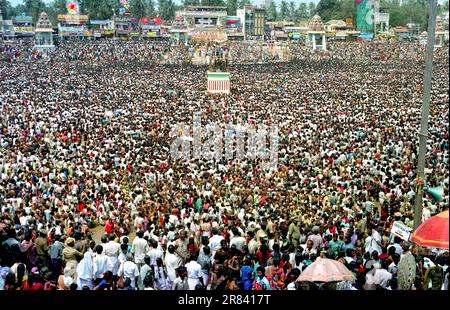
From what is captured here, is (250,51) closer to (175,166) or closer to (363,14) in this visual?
(363,14)

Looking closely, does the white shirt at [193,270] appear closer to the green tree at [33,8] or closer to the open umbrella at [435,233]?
the open umbrella at [435,233]

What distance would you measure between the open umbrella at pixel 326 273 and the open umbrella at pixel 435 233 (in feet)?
2.35

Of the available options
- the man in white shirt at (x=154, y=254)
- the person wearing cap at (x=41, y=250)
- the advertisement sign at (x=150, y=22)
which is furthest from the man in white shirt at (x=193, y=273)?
the advertisement sign at (x=150, y=22)

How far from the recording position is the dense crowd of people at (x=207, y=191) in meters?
5.88

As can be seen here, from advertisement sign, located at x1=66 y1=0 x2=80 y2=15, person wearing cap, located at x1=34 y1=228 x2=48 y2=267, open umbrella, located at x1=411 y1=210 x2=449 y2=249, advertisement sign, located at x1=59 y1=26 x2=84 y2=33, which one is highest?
advertisement sign, located at x1=66 y1=0 x2=80 y2=15

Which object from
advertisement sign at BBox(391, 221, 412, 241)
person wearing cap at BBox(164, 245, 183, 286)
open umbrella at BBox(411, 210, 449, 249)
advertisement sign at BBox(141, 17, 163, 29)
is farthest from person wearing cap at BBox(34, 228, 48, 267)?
advertisement sign at BBox(141, 17, 163, 29)

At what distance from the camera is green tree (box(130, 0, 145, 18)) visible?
72412 millimetres

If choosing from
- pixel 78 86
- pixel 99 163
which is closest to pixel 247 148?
pixel 99 163

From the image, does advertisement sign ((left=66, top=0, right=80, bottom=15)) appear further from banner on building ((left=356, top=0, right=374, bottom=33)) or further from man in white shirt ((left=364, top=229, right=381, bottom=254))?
man in white shirt ((left=364, top=229, right=381, bottom=254))

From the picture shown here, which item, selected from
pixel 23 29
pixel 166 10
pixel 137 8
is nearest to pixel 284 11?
pixel 166 10

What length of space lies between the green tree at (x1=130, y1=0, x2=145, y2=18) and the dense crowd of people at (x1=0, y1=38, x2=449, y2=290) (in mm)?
45998

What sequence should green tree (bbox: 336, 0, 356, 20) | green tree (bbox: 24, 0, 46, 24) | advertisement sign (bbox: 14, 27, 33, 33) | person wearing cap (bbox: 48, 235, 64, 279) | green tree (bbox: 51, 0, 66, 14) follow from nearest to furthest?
person wearing cap (bbox: 48, 235, 64, 279)
advertisement sign (bbox: 14, 27, 33, 33)
green tree (bbox: 336, 0, 356, 20)
green tree (bbox: 24, 0, 46, 24)
green tree (bbox: 51, 0, 66, 14)

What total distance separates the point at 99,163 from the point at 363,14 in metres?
52.4
